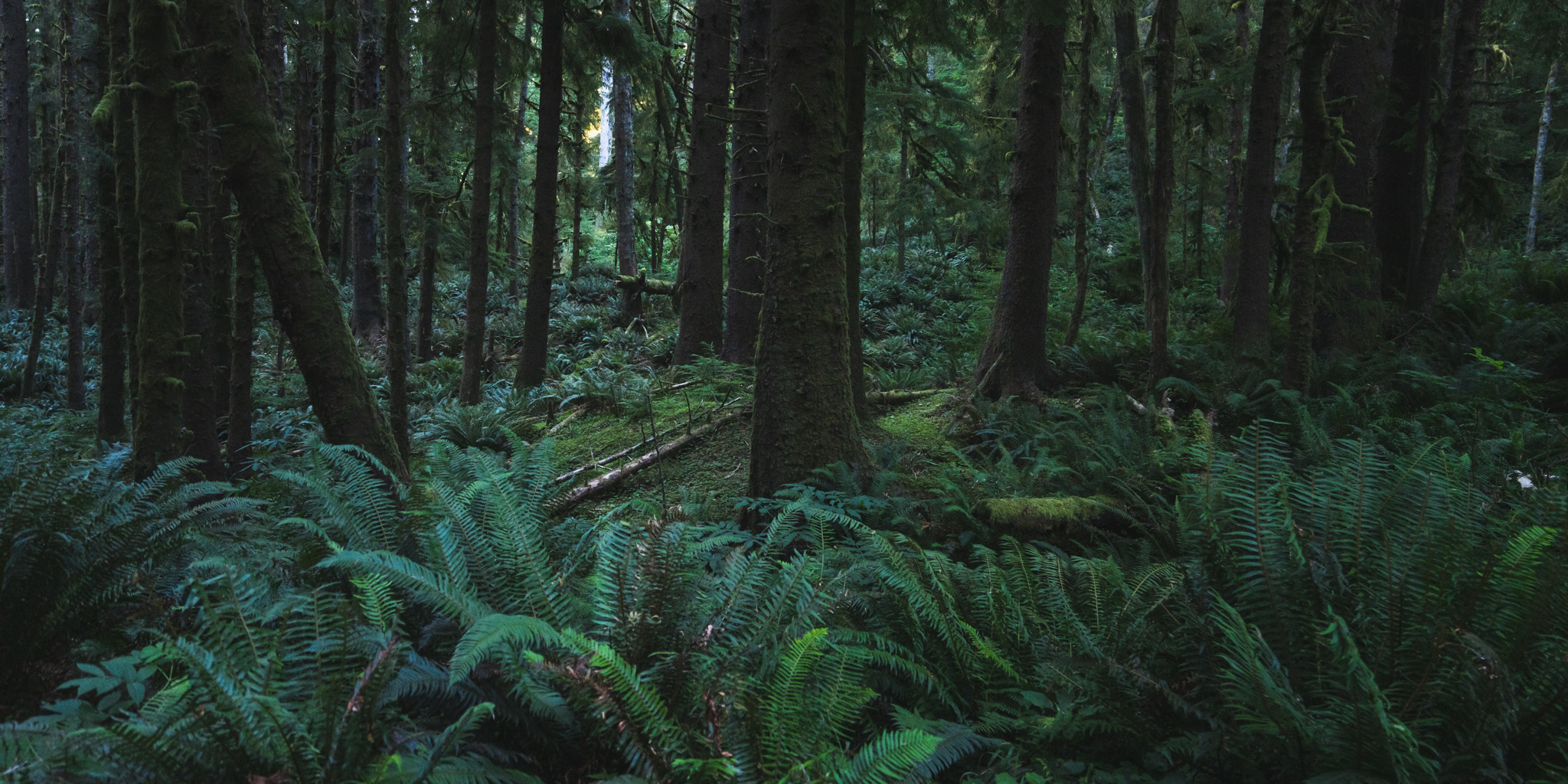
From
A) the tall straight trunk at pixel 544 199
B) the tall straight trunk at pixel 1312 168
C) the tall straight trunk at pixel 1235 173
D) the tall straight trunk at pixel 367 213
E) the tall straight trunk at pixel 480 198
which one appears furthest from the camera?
the tall straight trunk at pixel 1235 173

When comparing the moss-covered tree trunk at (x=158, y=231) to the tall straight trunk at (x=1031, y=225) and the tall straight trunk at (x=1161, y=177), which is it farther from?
the tall straight trunk at (x=1161, y=177)

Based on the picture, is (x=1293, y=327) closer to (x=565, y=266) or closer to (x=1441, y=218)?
(x=1441, y=218)

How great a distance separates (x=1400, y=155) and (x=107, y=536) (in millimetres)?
12962

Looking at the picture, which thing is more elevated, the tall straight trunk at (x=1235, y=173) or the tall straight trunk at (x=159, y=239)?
the tall straight trunk at (x=1235, y=173)

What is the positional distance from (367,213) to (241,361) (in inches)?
464

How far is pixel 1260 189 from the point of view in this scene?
736 centimetres

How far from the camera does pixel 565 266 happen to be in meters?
35.8

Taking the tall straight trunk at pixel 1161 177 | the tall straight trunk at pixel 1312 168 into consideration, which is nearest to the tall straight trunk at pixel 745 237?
the tall straight trunk at pixel 1161 177

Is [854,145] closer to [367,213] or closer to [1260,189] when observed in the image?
[1260,189]

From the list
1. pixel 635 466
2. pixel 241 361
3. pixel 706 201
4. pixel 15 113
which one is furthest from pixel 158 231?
pixel 15 113

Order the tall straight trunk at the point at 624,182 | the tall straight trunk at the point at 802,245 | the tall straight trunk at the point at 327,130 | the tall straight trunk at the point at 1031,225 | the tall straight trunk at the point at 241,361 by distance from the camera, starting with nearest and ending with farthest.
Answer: the tall straight trunk at the point at 802,245 → the tall straight trunk at the point at 241,361 → the tall straight trunk at the point at 1031,225 → the tall straight trunk at the point at 327,130 → the tall straight trunk at the point at 624,182

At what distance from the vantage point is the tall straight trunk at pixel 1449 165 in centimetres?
877

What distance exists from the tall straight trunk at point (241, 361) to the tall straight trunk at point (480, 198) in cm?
295

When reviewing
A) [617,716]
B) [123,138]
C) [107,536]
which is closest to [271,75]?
[123,138]
